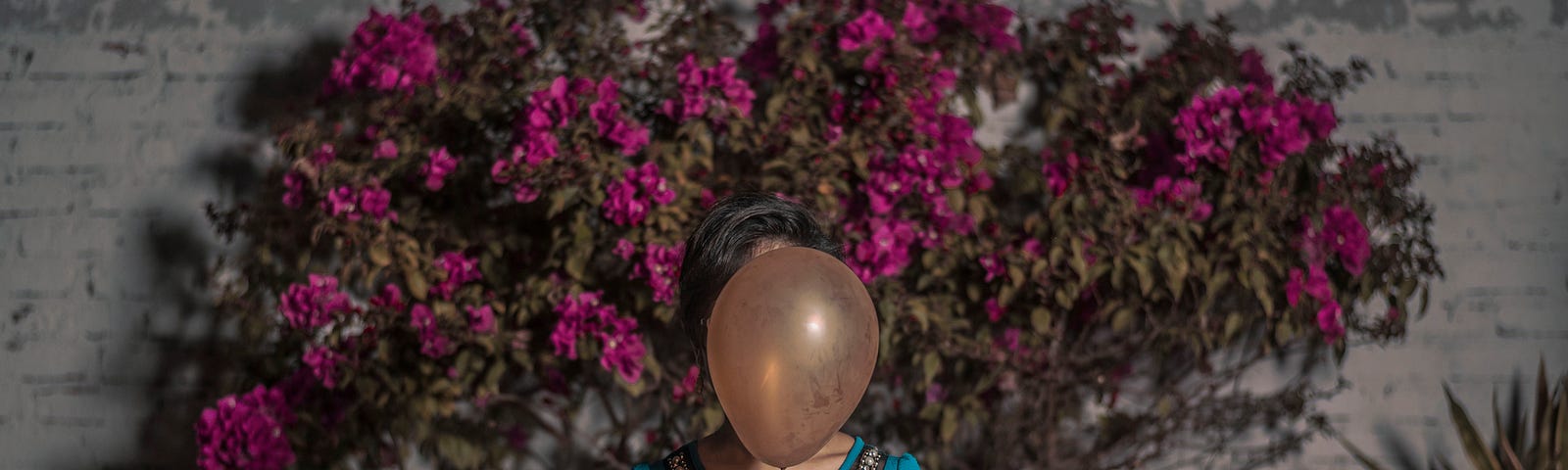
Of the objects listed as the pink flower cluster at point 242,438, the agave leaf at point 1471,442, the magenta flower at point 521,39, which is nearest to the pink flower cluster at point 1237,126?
the agave leaf at point 1471,442

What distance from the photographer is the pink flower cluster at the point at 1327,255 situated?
220 centimetres

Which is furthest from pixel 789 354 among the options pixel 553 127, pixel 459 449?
pixel 459 449

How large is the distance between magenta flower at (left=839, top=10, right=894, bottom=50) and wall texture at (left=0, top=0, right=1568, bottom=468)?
1.70 feet

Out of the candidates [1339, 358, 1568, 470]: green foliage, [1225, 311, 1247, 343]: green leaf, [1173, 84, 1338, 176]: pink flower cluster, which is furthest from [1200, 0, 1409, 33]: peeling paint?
[1339, 358, 1568, 470]: green foliage

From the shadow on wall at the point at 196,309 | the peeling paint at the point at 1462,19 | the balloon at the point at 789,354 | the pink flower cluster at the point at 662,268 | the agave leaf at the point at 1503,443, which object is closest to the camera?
the balloon at the point at 789,354

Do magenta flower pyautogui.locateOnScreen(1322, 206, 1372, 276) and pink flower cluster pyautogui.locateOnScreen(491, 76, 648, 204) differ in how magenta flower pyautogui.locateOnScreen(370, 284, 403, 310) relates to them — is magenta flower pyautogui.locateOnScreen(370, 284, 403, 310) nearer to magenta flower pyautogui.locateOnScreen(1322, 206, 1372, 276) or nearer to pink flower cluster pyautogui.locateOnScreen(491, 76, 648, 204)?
pink flower cluster pyautogui.locateOnScreen(491, 76, 648, 204)

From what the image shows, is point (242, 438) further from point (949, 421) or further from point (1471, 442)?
point (1471, 442)

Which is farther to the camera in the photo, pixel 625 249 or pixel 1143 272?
pixel 1143 272

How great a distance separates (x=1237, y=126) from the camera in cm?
220

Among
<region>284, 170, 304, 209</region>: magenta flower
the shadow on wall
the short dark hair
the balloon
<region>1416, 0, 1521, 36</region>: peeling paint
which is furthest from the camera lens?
<region>1416, 0, 1521, 36</region>: peeling paint

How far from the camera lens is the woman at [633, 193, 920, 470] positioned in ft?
3.50

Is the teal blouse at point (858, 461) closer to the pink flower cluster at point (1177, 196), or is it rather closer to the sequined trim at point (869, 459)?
the sequined trim at point (869, 459)

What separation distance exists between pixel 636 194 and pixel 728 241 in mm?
930

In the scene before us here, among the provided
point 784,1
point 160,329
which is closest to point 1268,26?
point 784,1
